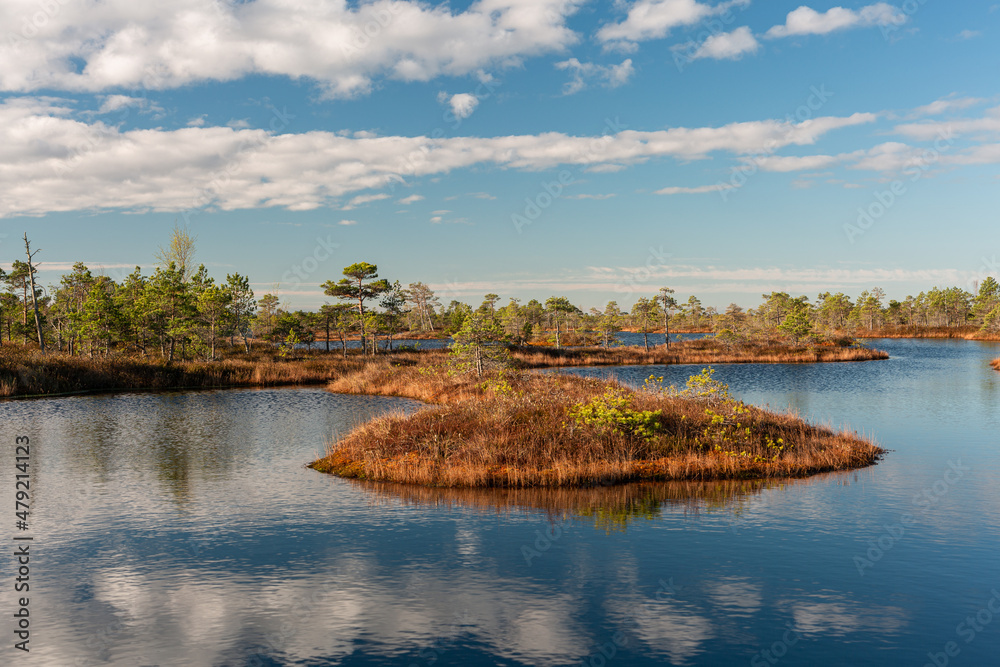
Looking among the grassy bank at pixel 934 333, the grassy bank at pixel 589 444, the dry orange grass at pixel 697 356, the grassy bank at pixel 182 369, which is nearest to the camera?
the grassy bank at pixel 589 444

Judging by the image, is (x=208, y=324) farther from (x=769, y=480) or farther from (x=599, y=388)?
(x=769, y=480)

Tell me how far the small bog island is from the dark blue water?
1198 millimetres

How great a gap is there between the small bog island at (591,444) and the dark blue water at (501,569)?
1198 mm

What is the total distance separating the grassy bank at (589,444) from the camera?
2231cm

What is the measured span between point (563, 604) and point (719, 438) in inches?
547

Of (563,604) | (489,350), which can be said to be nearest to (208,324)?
(489,350)

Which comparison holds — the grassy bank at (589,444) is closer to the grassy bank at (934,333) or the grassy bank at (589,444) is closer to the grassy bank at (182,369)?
the grassy bank at (182,369)

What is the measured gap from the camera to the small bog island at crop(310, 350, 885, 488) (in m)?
22.3

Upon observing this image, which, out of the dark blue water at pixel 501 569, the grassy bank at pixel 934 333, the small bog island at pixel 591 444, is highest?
the grassy bank at pixel 934 333

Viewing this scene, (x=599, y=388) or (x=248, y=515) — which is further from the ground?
(x=599, y=388)

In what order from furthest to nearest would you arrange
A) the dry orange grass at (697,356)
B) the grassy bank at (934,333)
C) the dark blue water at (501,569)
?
the grassy bank at (934,333)
the dry orange grass at (697,356)
the dark blue water at (501,569)

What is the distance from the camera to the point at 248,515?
18.8 meters

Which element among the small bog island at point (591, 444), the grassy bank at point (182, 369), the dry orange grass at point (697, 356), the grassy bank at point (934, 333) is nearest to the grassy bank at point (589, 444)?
the small bog island at point (591, 444)

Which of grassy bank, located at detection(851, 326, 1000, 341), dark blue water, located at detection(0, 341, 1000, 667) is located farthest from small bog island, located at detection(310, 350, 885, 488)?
grassy bank, located at detection(851, 326, 1000, 341)
